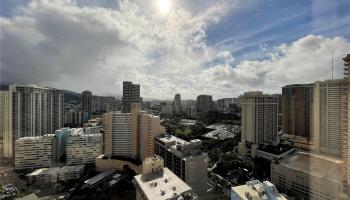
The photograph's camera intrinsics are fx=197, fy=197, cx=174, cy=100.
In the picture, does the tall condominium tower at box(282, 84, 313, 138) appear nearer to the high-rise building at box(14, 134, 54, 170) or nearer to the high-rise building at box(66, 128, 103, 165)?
the high-rise building at box(66, 128, 103, 165)

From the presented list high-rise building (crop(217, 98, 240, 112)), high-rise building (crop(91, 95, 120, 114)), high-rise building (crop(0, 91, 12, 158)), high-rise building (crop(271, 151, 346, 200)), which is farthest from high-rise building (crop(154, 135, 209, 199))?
high-rise building (crop(91, 95, 120, 114))

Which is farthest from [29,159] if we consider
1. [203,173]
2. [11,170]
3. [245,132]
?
[245,132]

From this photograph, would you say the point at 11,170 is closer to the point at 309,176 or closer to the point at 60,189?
the point at 60,189

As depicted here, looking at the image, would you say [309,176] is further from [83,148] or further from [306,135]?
[83,148]

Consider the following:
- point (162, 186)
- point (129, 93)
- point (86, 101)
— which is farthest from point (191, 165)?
point (86, 101)

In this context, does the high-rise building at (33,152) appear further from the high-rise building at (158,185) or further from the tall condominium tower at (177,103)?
the tall condominium tower at (177,103)
